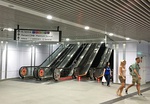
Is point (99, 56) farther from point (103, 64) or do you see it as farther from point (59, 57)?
point (59, 57)

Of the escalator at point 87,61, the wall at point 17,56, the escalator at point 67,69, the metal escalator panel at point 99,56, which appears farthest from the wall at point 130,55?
the wall at point 17,56

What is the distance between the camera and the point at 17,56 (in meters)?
17.1

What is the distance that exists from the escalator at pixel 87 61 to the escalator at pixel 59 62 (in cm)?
155

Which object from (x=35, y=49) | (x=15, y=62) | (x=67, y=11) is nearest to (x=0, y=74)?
(x=15, y=62)

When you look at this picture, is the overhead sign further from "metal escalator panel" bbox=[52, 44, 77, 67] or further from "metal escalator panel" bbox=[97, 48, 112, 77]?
"metal escalator panel" bbox=[52, 44, 77, 67]

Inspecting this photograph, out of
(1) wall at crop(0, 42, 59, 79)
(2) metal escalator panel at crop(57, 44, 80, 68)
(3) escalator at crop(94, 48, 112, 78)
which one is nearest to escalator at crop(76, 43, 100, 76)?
(3) escalator at crop(94, 48, 112, 78)

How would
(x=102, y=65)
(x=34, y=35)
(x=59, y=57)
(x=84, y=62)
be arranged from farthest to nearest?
(x=59, y=57) → (x=84, y=62) → (x=102, y=65) → (x=34, y=35)

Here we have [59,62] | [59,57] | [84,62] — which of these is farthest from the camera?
[59,57]

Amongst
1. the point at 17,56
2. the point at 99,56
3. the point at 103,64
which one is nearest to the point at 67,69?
the point at 103,64

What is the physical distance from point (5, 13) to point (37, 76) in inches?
380

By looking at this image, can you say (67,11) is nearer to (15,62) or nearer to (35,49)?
(15,62)

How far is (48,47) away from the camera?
20.5 metres

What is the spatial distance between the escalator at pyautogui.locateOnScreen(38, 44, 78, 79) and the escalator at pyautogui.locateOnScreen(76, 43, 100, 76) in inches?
60.8

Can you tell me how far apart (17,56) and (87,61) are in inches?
245
